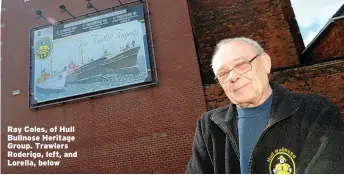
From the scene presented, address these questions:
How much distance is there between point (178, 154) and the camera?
7.52 m

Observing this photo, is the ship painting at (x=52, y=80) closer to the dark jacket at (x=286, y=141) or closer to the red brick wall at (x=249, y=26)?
the red brick wall at (x=249, y=26)

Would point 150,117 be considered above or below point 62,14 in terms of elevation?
below

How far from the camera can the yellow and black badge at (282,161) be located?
4.52ft

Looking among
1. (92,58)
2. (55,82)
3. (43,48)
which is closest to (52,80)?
(55,82)

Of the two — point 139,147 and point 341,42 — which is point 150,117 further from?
point 341,42

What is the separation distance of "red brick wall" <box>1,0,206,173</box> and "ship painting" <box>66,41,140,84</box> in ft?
2.19

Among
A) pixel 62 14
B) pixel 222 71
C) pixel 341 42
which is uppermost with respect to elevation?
pixel 62 14

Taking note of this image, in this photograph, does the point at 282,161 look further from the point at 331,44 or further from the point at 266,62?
the point at 331,44

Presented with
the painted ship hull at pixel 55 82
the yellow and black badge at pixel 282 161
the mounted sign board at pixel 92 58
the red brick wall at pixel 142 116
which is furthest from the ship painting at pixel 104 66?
the yellow and black badge at pixel 282 161

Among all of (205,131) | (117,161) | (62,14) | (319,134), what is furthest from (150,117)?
(319,134)

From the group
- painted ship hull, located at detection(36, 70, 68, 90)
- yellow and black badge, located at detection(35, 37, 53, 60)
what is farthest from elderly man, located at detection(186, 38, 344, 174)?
yellow and black badge, located at detection(35, 37, 53, 60)

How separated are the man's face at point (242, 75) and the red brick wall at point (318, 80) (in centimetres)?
598

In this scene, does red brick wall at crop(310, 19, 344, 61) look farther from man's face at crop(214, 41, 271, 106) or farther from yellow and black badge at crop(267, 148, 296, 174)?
yellow and black badge at crop(267, 148, 296, 174)

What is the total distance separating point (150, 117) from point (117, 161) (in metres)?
1.49
